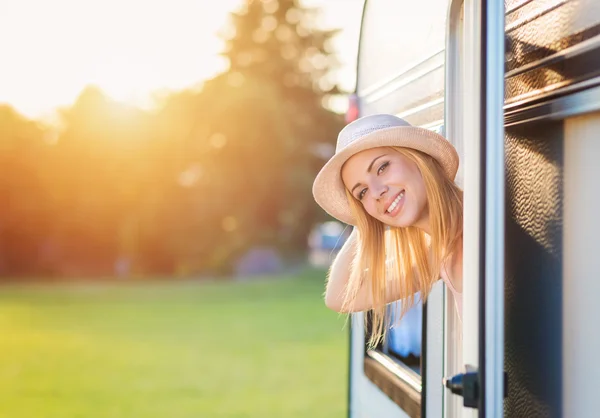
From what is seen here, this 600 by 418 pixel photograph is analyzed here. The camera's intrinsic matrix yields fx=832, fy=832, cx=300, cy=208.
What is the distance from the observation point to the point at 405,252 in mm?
2078

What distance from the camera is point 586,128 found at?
1.53 m

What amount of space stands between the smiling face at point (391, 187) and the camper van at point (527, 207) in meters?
0.19

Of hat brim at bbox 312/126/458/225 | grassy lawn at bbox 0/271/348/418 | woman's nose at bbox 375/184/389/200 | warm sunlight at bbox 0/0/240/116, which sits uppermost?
warm sunlight at bbox 0/0/240/116

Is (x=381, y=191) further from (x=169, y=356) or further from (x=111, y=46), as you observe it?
(x=111, y=46)

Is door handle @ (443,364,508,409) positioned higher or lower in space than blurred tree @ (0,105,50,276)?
lower

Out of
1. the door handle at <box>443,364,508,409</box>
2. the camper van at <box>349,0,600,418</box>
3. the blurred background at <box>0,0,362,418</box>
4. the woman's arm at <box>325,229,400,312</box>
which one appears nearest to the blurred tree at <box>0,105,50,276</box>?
the blurred background at <box>0,0,362,418</box>

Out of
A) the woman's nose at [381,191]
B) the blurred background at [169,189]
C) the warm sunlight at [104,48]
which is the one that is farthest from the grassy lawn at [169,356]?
the warm sunlight at [104,48]

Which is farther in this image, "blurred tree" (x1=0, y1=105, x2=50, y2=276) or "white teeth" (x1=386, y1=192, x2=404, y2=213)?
"blurred tree" (x1=0, y1=105, x2=50, y2=276)

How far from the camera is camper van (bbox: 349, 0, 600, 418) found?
4.95 feet

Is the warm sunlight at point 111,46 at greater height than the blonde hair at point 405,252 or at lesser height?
greater

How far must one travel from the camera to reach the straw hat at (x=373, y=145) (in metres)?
1.89

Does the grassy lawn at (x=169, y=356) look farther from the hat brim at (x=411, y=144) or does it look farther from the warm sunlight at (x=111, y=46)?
the warm sunlight at (x=111, y=46)

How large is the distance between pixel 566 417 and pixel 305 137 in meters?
21.1

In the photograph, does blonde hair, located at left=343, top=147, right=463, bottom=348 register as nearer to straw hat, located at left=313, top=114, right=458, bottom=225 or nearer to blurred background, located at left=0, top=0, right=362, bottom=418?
straw hat, located at left=313, top=114, right=458, bottom=225
